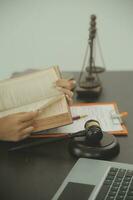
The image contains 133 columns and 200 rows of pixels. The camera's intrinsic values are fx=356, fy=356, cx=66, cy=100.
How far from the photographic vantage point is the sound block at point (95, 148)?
2.85ft

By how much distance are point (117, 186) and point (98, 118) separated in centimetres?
41

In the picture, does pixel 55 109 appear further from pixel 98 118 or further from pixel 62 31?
pixel 62 31

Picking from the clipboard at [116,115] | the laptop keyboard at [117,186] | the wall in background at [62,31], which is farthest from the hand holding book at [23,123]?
the wall in background at [62,31]

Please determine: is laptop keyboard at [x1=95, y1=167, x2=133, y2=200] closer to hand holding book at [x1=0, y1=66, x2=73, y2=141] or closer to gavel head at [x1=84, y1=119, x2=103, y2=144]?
gavel head at [x1=84, y1=119, x2=103, y2=144]

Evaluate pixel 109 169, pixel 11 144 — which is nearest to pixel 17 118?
pixel 11 144

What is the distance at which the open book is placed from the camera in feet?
3.22

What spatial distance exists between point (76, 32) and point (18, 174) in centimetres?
116

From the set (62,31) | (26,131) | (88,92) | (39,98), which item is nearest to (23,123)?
(26,131)

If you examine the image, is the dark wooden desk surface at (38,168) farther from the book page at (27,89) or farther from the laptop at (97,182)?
the book page at (27,89)

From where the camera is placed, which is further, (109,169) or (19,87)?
(19,87)

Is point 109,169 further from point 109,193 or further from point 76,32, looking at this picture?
point 76,32

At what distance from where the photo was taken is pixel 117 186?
0.71m

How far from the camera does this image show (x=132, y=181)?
2.38 ft

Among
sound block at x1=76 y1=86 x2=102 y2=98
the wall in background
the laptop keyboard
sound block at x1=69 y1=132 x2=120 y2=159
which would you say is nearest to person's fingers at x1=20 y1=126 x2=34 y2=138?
sound block at x1=69 y1=132 x2=120 y2=159
